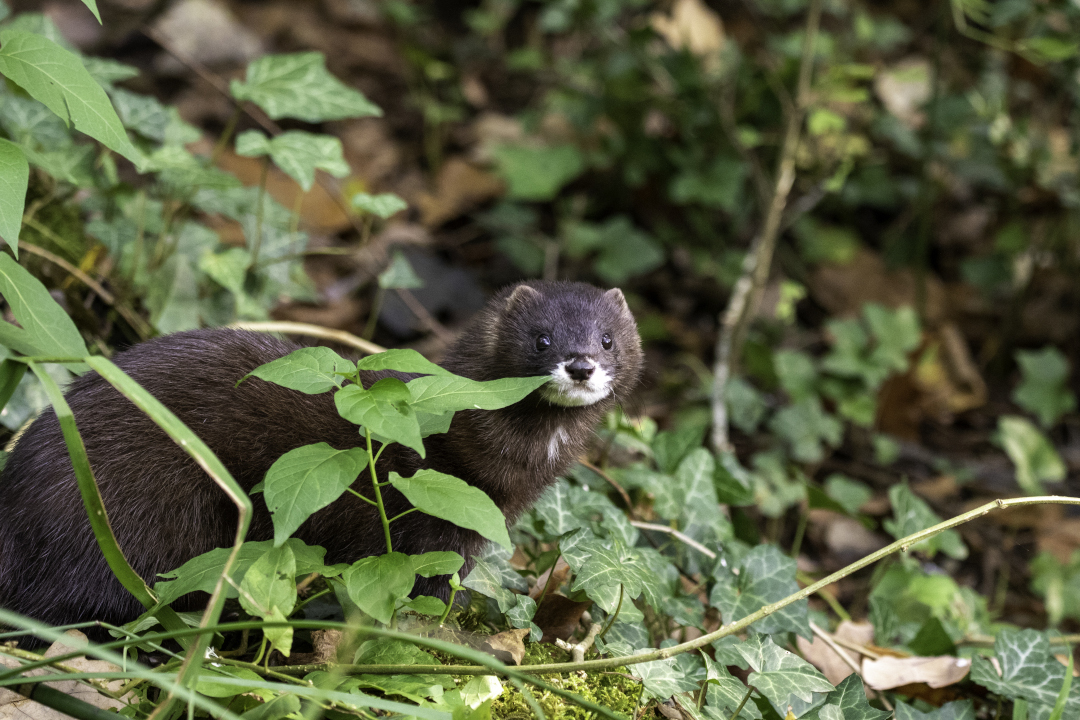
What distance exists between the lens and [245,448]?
323 centimetres

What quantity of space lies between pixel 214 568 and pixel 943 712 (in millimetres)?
2551

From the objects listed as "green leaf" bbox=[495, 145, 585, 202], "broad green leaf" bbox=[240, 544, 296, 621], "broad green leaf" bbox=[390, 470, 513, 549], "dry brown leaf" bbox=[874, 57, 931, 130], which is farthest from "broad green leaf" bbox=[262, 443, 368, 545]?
"dry brown leaf" bbox=[874, 57, 931, 130]

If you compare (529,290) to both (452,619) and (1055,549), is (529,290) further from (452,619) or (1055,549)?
(1055,549)

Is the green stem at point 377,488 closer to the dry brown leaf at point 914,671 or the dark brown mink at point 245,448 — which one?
the dark brown mink at point 245,448

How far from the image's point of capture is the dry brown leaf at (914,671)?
353cm

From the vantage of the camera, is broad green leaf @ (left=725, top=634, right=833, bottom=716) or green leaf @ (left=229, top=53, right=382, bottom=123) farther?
green leaf @ (left=229, top=53, right=382, bottom=123)

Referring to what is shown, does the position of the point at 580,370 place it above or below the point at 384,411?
below

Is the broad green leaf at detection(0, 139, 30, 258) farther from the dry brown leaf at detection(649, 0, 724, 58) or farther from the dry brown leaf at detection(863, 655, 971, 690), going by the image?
the dry brown leaf at detection(649, 0, 724, 58)

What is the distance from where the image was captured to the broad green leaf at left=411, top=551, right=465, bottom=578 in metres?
2.62

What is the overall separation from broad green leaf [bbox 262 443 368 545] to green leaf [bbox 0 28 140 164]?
40.4 inches

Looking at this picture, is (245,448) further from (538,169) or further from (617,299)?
(538,169)

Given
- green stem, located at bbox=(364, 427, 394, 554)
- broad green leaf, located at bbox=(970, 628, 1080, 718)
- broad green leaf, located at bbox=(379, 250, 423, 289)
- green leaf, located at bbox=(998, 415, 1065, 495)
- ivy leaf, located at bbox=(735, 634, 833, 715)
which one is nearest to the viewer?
green stem, located at bbox=(364, 427, 394, 554)

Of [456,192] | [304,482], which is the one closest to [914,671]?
[304,482]

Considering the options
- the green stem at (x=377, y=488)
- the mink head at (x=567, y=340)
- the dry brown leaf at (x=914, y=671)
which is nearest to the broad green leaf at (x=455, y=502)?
the green stem at (x=377, y=488)
